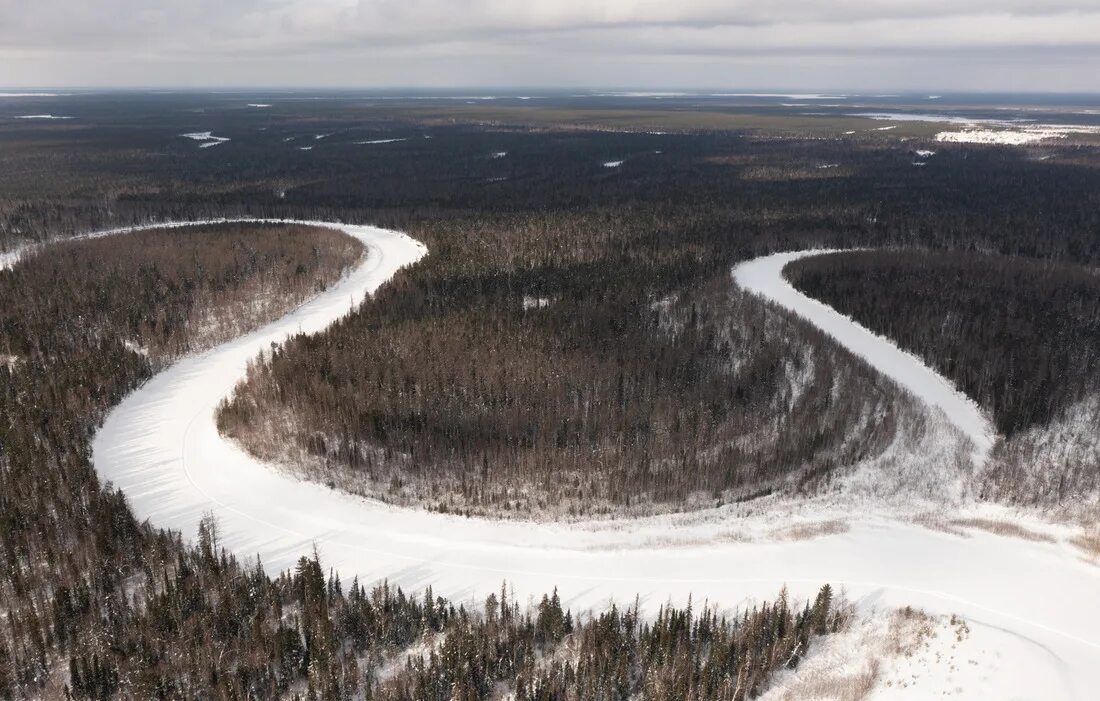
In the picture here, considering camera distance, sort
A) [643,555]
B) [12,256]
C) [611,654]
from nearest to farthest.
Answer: [611,654] → [643,555] → [12,256]

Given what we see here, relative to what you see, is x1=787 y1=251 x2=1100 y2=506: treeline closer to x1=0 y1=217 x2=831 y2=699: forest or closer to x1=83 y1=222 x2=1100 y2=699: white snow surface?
x1=83 y1=222 x2=1100 y2=699: white snow surface

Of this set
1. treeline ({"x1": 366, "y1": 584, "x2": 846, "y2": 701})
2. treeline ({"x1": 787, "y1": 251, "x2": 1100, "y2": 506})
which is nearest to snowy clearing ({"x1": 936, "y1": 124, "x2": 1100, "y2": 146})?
treeline ({"x1": 787, "y1": 251, "x2": 1100, "y2": 506})

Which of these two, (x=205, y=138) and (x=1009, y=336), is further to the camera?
(x=205, y=138)

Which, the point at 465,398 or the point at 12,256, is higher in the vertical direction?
the point at 12,256

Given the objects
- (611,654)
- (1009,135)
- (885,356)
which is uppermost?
(1009,135)

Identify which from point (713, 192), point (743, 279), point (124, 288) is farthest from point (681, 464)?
point (713, 192)

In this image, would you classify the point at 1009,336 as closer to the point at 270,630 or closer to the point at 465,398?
the point at 465,398

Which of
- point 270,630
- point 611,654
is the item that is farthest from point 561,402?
point 270,630
